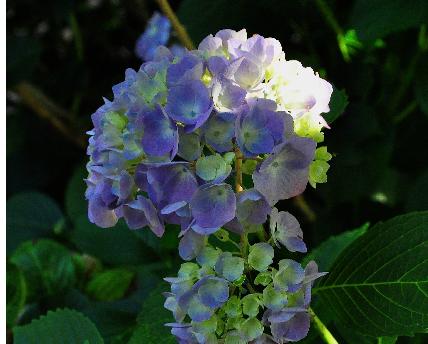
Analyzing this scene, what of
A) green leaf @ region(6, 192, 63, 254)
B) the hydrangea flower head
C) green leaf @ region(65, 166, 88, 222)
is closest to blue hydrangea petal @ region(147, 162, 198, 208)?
the hydrangea flower head

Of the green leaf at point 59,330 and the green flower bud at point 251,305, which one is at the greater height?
the green flower bud at point 251,305

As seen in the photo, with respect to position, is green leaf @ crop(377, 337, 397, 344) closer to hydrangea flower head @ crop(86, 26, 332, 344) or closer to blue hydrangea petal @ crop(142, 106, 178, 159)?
hydrangea flower head @ crop(86, 26, 332, 344)

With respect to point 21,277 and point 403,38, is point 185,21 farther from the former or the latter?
point 21,277

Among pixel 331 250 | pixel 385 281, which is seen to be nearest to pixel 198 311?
pixel 385 281

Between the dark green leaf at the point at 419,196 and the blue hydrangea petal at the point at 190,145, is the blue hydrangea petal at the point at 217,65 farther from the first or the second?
the dark green leaf at the point at 419,196

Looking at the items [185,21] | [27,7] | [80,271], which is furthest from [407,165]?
[27,7]

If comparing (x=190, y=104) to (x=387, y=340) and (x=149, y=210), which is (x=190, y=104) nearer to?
(x=149, y=210)

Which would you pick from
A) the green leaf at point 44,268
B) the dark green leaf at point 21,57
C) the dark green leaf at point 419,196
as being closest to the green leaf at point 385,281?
the dark green leaf at point 419,196
